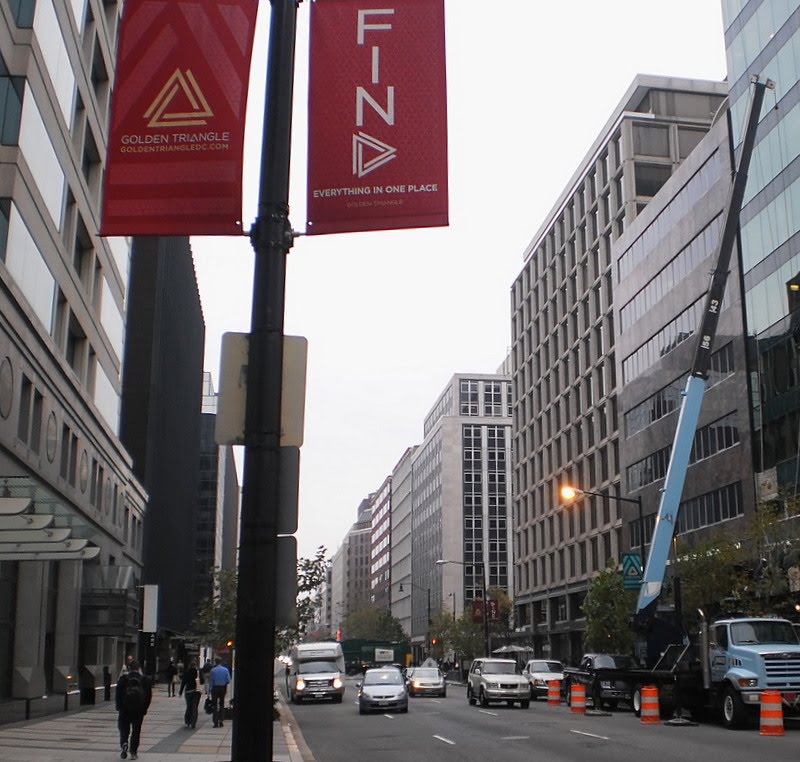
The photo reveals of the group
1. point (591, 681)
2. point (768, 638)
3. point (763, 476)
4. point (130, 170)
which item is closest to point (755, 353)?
point (763, 476)

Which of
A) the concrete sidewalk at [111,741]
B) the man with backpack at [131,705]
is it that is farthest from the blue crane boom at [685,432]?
the man with backpack at [131,705]

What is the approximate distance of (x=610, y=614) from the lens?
2164 inches

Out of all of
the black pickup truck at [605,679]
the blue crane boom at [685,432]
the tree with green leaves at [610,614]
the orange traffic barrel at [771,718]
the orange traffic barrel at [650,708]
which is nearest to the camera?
the orange traffic barrel at [771,718]

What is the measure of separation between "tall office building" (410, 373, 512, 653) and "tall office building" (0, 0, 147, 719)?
100 m

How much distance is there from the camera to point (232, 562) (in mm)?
186875

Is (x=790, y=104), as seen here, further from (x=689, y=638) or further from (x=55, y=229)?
(x=55, y=229)

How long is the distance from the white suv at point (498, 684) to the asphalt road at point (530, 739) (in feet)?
16.0

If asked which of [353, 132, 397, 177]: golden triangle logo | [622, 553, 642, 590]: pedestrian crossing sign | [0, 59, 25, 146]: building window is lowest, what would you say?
[622, 553, 642, 590]: pedestrian crossing sign

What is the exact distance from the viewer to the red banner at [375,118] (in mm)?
7035

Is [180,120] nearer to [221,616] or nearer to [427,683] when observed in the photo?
[221,616]

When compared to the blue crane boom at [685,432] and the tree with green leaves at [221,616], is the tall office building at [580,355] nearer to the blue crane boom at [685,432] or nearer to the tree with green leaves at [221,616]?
the blue crane boom at [685,432]

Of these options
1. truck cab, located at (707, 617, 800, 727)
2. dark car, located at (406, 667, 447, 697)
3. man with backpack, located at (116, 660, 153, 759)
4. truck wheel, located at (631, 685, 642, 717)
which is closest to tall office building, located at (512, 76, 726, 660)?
dark car, located at (406, 667, 447, 697)

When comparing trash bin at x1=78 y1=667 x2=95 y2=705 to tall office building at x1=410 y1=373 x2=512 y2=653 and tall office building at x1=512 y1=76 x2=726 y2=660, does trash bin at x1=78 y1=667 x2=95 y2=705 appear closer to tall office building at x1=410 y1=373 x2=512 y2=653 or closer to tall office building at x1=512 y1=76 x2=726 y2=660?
tall office building at x1=512 y1=76 x2=726 y2=660

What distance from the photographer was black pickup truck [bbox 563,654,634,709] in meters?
33.1
